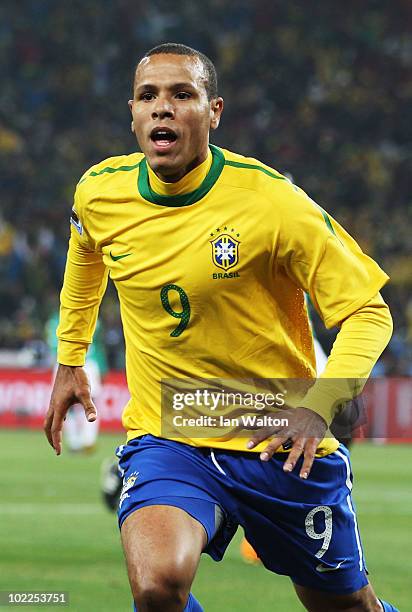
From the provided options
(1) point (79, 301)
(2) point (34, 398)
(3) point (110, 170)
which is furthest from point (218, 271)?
(2) point (34, 398)

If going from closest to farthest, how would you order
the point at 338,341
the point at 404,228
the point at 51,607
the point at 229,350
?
the point at 338,341, the point at 229,350, the point at 51,607, the point at 404,228

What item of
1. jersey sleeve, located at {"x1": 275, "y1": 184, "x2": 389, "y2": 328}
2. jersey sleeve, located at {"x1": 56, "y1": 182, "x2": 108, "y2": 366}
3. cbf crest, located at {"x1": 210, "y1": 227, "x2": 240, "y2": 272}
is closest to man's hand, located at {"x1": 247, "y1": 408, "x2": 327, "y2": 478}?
jersey sleeve, located at {"x1": 275, "y1": 184, "x2": 389, "y2": 328}

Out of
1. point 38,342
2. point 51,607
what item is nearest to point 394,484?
point 51,607

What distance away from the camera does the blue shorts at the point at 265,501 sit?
4.40m

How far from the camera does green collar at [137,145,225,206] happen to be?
4520mm

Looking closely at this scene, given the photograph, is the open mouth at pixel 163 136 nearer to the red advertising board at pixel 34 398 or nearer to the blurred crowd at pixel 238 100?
the red advertising board at pixel 34 398

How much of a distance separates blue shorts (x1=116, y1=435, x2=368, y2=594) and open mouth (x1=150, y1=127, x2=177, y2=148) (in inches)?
38.9

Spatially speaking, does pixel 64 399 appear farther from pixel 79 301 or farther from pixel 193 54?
pixel 193 54

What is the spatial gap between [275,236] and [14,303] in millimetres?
19037

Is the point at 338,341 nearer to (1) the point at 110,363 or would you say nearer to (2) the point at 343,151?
(1) the point at 110,363

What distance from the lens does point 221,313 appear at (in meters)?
4.46

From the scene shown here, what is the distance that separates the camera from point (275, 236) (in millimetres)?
4359

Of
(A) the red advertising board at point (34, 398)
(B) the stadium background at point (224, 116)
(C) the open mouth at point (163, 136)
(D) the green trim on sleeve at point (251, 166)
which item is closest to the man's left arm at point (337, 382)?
(D) the green trim on sleeve at point (251, 166)

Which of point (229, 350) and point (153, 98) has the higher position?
point (153, 98)
